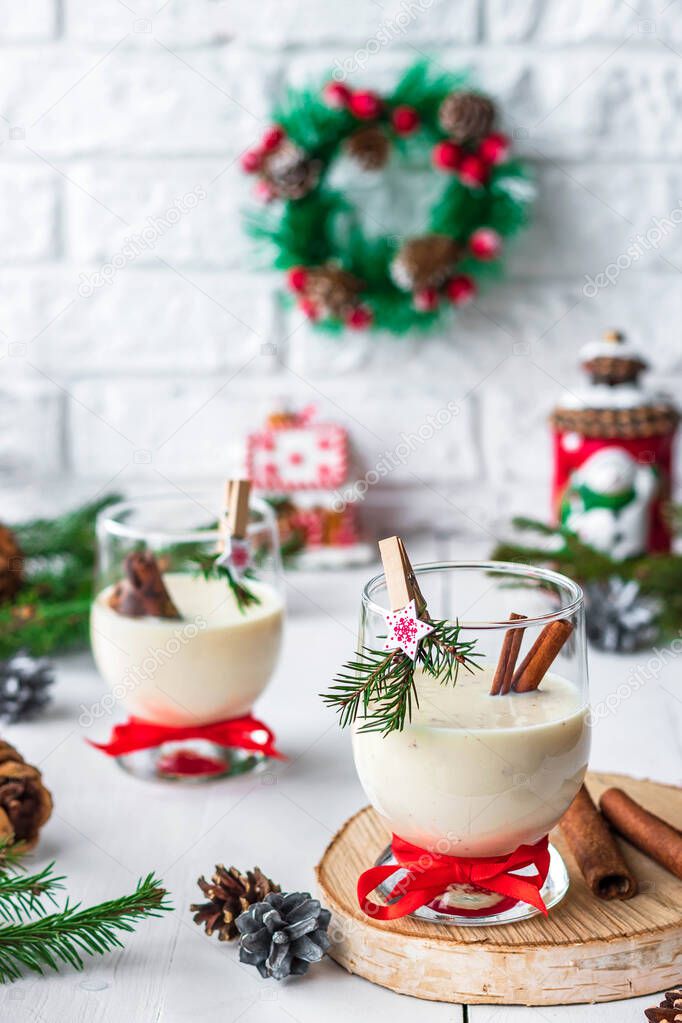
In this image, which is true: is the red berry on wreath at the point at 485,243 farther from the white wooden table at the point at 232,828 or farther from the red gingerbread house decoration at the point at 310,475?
the white wooden table at the point at 232,828

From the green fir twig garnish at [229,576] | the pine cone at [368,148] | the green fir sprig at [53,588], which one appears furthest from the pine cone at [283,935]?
the pine cone at [368,148]

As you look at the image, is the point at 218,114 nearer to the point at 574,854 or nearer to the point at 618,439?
the point at 618,439

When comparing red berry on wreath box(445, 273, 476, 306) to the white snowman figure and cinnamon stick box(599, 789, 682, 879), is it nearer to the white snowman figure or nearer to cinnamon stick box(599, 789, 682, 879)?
the white snowman figure

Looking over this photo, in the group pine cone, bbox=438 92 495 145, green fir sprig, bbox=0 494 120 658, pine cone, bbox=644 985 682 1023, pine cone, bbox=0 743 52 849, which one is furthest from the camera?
pine cone, bbox=438 92 495 145

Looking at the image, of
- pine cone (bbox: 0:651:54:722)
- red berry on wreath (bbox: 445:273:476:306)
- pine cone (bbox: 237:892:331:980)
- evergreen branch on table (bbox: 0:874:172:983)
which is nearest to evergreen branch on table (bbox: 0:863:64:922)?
evergreen branch on table (bbox: 0:874:172:983)

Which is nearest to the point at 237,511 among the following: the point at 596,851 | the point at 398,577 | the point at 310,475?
the point at 398,577

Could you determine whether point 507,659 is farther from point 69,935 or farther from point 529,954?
point 69,935
